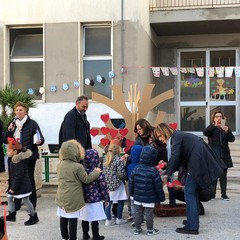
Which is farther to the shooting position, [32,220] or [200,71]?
[200,71]

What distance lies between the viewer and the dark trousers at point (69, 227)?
194 inches

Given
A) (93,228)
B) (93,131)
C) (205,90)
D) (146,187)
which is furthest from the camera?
(205,90)

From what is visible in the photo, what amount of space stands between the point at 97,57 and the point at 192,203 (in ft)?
20.5

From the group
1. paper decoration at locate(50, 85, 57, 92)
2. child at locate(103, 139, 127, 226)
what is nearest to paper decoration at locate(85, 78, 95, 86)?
paper decoration at locate(50, 85, 57, 92)

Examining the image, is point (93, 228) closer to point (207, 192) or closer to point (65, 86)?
point (207, 192)

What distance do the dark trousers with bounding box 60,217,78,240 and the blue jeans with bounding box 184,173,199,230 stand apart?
59.8 inches

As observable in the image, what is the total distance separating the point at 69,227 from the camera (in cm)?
495

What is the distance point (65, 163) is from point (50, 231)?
1.31 meters

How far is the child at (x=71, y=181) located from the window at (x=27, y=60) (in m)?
6.51

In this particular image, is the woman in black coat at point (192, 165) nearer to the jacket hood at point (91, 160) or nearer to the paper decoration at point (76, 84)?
the jacket hood at point (91, 160)

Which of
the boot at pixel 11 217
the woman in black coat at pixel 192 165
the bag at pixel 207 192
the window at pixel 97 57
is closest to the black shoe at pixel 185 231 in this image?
the woman in black coat at pixel 192 165

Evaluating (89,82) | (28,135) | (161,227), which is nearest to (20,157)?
(28,135)

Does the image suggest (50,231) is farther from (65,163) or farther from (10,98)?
(10,98)

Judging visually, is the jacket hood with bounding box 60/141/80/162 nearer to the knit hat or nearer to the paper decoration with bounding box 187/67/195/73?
the knit hat
